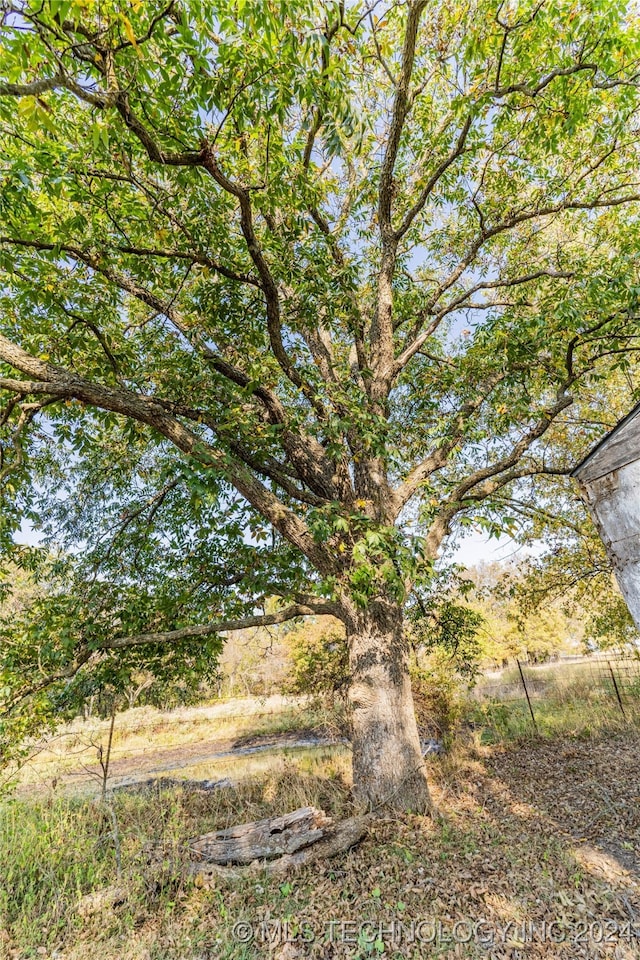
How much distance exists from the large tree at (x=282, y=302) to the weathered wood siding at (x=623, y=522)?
2302 mm

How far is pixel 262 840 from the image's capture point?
396 centimetres

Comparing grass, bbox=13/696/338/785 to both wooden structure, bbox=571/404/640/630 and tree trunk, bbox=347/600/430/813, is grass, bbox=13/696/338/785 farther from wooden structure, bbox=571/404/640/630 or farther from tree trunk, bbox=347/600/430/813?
wooden structure, bbox=571/404/640/630

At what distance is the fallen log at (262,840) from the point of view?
387 cm

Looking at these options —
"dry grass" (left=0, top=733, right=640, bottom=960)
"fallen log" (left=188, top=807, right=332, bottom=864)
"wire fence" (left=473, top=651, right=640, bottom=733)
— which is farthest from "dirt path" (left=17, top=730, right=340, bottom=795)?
"fallen log" (left=188, top=807, right=332, bottom=864)

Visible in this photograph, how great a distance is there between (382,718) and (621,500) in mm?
4392

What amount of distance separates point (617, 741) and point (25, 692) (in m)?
9.12

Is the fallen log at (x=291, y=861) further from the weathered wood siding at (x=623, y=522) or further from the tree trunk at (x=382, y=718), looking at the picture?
the weathered wood siding at (x=623, y=522)

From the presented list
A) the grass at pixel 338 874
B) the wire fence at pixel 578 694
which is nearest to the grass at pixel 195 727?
the wire fence at pixel 578 694

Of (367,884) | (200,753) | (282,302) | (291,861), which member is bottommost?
(200,753)

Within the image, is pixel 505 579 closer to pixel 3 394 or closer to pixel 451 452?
pixel 451 452

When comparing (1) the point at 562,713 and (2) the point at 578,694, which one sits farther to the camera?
(2) the point at 578,694

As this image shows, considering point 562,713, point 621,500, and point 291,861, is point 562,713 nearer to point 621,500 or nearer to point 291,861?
point 291,861

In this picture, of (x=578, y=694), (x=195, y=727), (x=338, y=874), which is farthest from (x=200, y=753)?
(x=338, y=874)

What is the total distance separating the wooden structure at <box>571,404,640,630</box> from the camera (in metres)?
1.15
